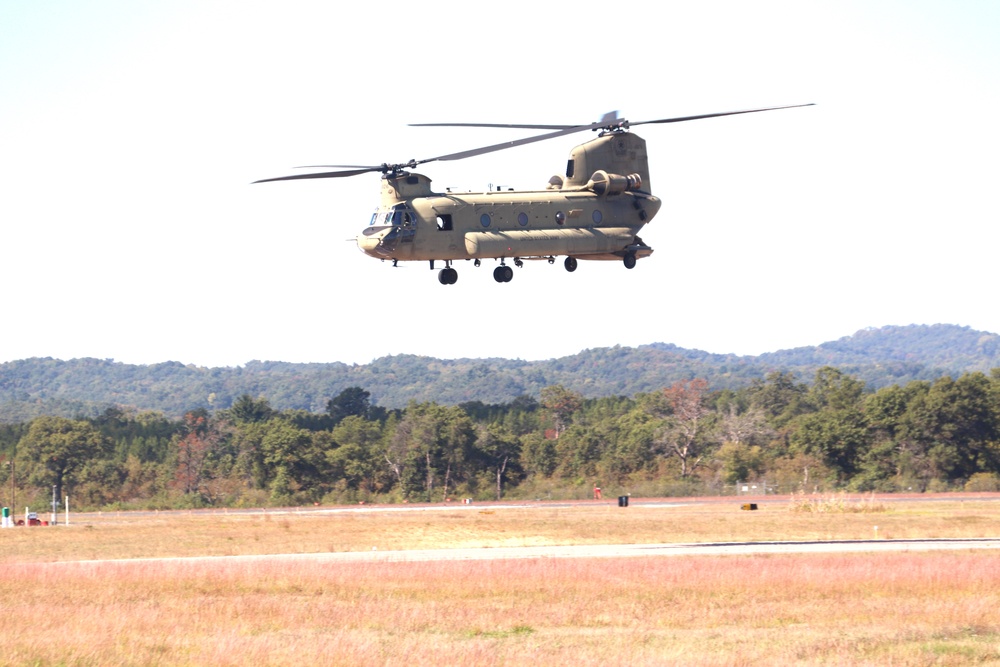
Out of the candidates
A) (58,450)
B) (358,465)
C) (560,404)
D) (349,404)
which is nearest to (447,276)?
(358,465)

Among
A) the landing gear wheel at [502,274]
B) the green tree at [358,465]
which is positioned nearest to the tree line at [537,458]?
the green tree at [358,465]

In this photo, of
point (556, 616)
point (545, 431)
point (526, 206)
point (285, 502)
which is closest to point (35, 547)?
point (526, 206)

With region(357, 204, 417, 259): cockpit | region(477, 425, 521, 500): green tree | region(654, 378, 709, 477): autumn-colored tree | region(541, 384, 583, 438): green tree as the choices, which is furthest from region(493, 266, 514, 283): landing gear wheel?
region(541, 384, 583, 438): green tree

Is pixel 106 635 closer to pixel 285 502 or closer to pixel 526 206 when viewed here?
pixel 526 206

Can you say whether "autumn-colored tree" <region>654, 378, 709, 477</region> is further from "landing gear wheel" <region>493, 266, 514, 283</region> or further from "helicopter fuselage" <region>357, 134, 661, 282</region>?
"landing gear wheel" <region>493, 266, 514, 283</region>

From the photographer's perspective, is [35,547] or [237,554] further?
[35,547]

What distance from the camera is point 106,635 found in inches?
1014

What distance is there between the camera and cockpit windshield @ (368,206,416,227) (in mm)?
40094

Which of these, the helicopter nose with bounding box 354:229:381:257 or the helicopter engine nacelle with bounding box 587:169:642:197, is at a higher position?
the helicopter engine nacelle with bounding box 587:169:642:197

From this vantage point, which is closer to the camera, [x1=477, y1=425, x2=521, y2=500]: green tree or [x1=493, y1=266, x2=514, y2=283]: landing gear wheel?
[x1=493, y1=266, x2=514, y2=283]: landing gear wheel

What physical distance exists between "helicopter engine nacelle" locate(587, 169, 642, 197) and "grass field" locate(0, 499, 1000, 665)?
42.0 ft

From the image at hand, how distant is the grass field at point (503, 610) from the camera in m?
23.8

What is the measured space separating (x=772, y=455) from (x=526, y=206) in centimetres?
7328

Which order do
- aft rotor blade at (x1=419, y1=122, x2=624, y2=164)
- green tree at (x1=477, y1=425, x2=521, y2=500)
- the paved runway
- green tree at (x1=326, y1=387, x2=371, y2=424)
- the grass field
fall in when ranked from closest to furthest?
the grass field → aft rotor blade at (x1=419, y1=122, x2=624, y2=164) → the paved runway → green tree at (x1=477, y1=425, x2=521, y2=500) → green tree at (x1=326, y1=387, x2=371, y2=424)
